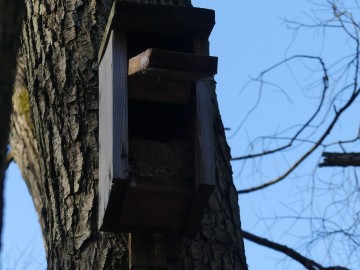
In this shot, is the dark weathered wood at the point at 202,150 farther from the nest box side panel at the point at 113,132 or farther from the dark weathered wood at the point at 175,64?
the nest box side panel at the point at 113,132

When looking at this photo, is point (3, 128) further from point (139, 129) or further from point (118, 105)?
point (139, 129)

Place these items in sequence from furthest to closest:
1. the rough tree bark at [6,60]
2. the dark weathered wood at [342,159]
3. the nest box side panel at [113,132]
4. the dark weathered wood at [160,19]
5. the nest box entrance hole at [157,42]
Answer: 1. the dark weathered wood at [342,159]
2. the nest box entrance hole at [157,42]
3. the dark weathered wood at [160,19]
4. the nest box side panel at [113,132]
5. the rough tree bark at [6,60]

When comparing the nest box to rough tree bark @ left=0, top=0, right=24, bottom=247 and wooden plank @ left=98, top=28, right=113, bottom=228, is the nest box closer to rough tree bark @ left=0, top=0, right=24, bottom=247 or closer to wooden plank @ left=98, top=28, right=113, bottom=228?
Answer: wooden plank @ left=98, top=28, right=113, bottom=228

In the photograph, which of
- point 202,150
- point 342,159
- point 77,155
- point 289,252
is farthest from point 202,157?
point 289,252

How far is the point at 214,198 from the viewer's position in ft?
8.29

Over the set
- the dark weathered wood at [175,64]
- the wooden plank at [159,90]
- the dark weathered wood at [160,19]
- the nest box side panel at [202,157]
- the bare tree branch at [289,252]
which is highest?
the dark weathered wood at [160,19]

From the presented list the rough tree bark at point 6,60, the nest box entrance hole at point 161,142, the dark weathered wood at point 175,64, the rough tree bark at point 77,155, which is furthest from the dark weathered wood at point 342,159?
the rough tree bark at point 6,60

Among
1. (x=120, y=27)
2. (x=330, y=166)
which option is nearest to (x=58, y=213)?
(x=120, y=27)

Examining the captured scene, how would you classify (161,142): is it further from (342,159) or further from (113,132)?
(342,159)

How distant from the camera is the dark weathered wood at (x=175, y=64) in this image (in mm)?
2303

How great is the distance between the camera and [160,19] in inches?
95.3

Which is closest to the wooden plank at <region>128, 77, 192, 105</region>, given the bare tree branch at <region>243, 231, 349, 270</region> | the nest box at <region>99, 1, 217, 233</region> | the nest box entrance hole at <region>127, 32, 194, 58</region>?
the nest box at <region>99, 1, 217, 233</region>

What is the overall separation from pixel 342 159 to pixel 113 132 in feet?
4.72

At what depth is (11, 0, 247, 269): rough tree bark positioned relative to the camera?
2.39 metres
